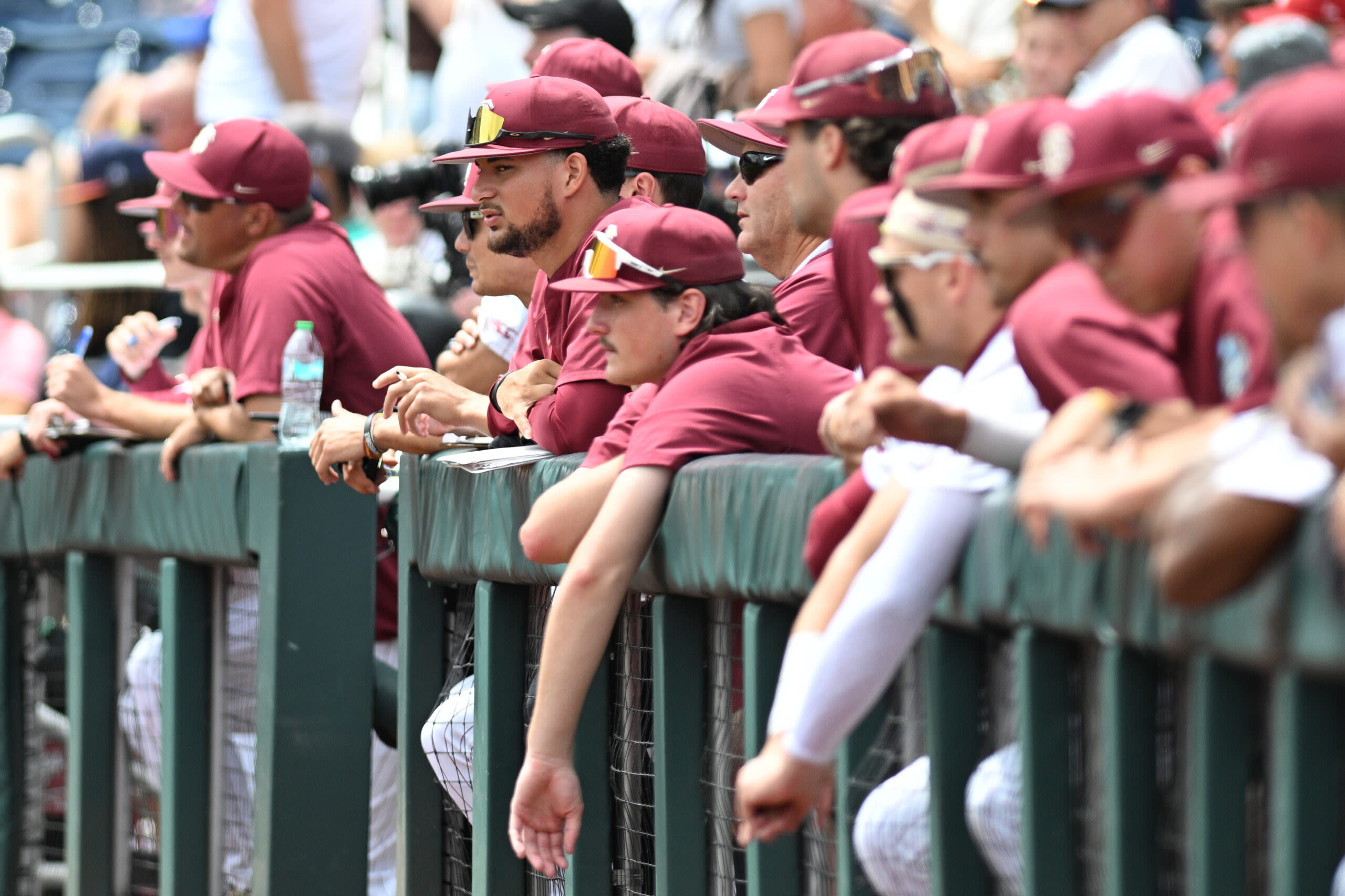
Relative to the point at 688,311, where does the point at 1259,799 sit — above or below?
below

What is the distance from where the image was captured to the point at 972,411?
268 cm

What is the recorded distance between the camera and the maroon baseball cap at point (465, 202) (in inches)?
192

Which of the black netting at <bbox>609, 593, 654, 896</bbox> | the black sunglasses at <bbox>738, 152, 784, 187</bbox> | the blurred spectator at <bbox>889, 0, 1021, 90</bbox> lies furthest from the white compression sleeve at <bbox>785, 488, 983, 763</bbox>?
the blurred spectator at <bbox>889, 0, 1021, 90</bbox>

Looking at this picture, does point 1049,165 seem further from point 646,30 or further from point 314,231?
point 646,30

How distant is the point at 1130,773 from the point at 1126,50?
4284 mm

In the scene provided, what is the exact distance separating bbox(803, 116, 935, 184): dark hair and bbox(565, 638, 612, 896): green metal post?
3.83 ft

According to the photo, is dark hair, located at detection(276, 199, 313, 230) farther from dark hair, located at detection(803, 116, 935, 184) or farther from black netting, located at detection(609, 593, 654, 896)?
dark hair, located at detection(803, 116, 935, 184)

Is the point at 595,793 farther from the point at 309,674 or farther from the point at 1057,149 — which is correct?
the point at 1057,149

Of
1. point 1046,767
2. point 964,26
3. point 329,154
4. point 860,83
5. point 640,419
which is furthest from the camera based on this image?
point 329,154

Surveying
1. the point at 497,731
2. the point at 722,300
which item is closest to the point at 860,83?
the point at 722,300

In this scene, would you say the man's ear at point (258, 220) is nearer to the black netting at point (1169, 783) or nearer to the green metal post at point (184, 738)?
the green metal post at point (184, 738)

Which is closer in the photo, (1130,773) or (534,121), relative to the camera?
(1130,773)

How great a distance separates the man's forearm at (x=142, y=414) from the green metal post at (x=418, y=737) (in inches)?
52.6

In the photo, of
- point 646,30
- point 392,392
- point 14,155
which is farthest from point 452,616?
point 14,155
